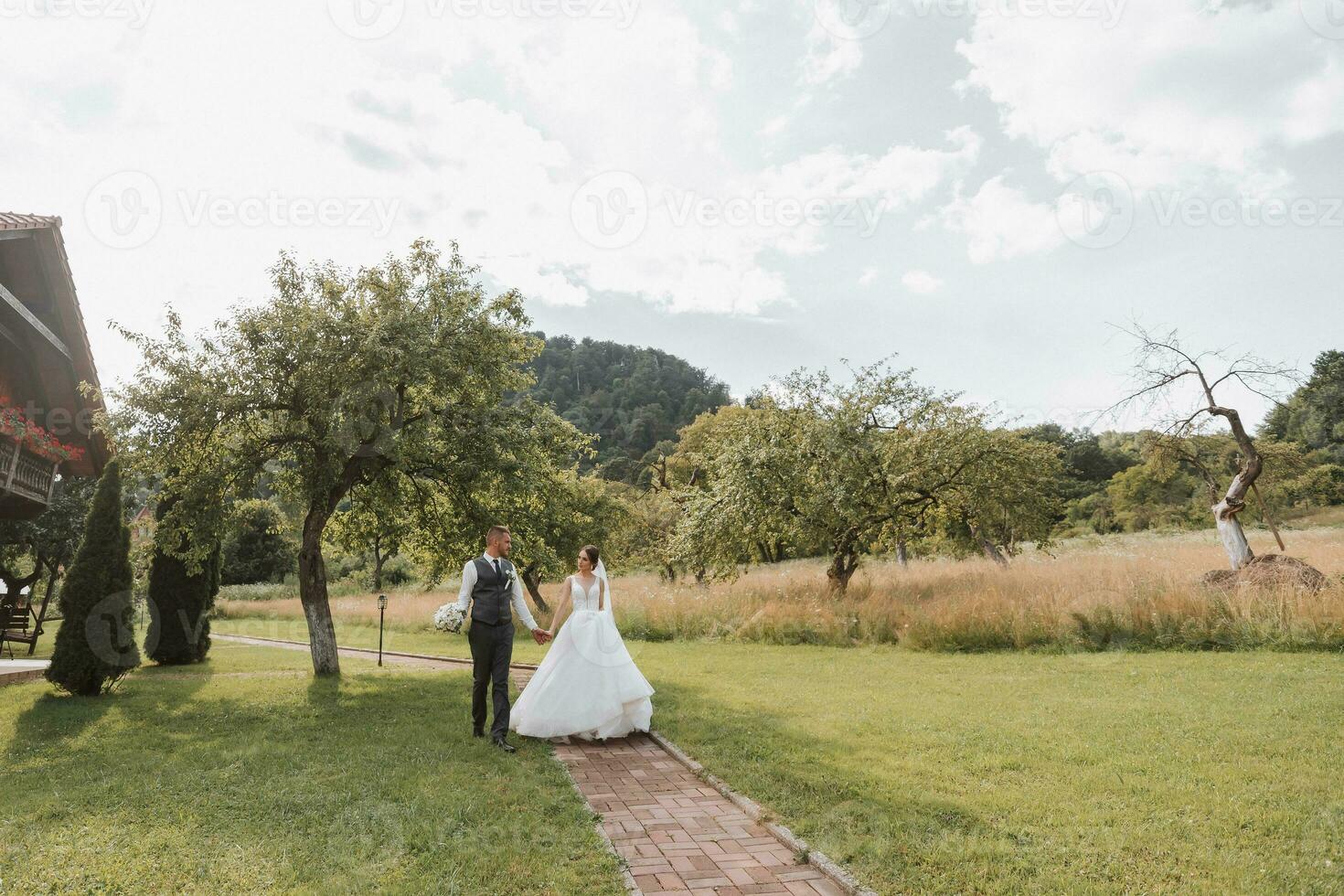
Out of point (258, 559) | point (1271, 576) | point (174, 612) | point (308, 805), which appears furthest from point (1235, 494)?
point (258, 559)

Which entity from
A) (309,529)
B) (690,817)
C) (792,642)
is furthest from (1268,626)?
(309,529)

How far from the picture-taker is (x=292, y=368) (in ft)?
40.3

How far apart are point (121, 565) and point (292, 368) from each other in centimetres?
398

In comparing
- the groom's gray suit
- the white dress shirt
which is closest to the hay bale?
the white dress shirt

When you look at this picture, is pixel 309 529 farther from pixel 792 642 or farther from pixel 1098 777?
pixel 1098 777

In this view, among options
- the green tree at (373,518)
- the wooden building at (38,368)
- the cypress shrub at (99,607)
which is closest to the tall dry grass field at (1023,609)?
the green tree at (373,518)

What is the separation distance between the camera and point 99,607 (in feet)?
37.2

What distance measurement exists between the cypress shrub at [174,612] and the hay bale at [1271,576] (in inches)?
824

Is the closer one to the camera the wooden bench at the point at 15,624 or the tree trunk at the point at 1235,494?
the tree trunk at the point at 1235,494

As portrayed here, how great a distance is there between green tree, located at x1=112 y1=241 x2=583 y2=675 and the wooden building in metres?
3.09

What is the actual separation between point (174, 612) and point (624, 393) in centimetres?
5596

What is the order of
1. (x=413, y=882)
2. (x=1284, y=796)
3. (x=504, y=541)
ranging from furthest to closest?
(x=504, y=541)
(x=1284, y=796)
(x=413, y=882)

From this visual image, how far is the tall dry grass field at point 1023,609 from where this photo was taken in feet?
43.1

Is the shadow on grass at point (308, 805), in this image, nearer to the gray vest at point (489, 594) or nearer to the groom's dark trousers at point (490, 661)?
the groom's dark trousers at point (490, 661)
